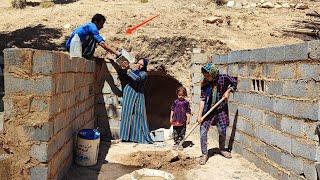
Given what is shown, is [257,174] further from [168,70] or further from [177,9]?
[177,9]

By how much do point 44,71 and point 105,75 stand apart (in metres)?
4.04

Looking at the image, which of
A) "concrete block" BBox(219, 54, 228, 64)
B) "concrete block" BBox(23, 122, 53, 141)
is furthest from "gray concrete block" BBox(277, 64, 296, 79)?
"concrete block" BBox(23, 122, 53, 141)

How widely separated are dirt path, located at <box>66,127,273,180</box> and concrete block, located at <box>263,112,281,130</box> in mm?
723

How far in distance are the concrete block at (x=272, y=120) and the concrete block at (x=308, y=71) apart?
31.6 inches

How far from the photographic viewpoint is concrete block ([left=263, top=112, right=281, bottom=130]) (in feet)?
17.6

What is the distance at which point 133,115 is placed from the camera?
25.7ft

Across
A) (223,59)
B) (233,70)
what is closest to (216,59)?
→ (223,59)

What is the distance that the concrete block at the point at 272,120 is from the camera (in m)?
5.37

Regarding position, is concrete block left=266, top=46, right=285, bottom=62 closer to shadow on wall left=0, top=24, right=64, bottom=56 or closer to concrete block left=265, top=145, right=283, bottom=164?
concrete block left=265, top=145, right=283, bottom=164

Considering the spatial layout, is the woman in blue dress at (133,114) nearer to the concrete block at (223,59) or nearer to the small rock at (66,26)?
the concrete block at (223,59)

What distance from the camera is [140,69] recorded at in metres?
7.66

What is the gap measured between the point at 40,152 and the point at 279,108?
10.3ft

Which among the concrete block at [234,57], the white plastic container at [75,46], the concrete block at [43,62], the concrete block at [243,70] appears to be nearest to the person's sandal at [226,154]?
the concrete block at [243,70]

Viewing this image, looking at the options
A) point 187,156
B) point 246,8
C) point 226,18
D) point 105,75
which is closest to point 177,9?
point 226,18
